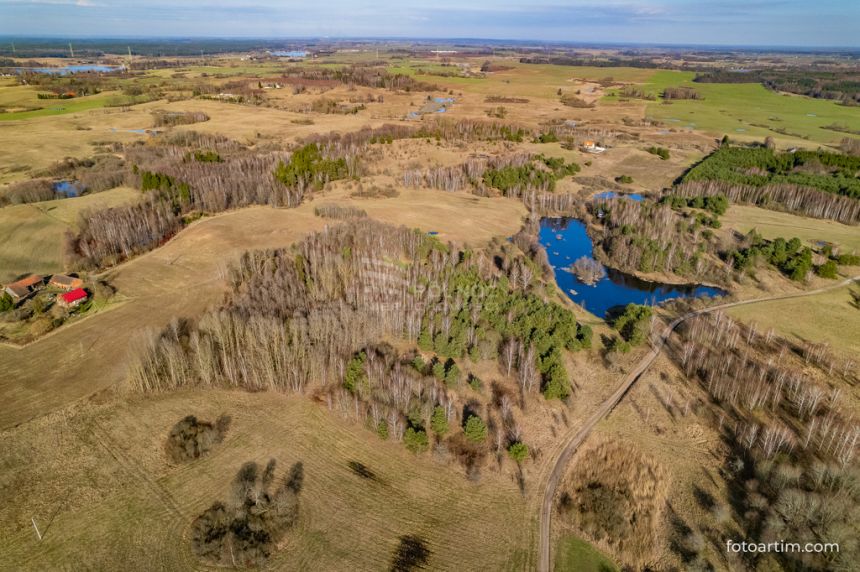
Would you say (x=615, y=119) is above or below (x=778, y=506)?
above

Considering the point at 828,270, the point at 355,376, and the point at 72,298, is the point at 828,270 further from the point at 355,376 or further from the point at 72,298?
the point at 72,298

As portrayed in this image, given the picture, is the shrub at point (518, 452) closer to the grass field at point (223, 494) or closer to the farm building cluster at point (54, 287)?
the grass field at point (223, 494)

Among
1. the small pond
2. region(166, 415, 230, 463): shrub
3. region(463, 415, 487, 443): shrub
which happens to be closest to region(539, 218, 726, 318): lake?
region(463, 415, 487, 443): shrub

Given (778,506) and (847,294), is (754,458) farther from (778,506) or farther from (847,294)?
(847,294)

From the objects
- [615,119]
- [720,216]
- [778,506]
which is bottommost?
[778,506]

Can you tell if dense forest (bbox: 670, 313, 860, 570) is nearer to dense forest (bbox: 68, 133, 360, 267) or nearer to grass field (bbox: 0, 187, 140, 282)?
dense forest (bbox: 68, 133, 360, 267)

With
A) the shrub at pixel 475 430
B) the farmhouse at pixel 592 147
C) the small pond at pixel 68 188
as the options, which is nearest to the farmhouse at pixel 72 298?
the shrub at pixel 475 430

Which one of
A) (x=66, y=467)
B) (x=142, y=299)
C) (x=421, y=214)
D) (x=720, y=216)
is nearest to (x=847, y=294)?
(x=720, y=216)
